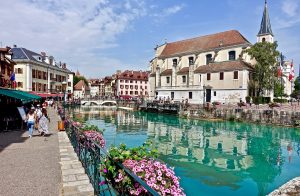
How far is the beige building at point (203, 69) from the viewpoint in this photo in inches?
1778

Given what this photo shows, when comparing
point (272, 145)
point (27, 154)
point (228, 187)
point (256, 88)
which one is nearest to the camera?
point (27, 154)

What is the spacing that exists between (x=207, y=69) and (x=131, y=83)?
52520mm

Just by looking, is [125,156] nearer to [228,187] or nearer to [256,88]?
[228,187]

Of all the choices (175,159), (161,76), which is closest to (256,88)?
(161,76)

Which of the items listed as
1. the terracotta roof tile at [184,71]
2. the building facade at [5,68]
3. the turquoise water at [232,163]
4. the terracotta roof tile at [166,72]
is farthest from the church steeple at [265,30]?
the building facade at [5,68]

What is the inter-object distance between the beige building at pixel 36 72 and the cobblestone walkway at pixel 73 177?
46.7 metres

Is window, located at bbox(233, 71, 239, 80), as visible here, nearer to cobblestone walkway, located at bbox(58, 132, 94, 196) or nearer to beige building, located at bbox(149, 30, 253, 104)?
beige building, located at bbox(149, 30, 253, 104)

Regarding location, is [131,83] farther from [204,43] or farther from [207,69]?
[207,69]

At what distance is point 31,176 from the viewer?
6.55m

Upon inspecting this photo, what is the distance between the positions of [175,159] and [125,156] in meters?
10.6

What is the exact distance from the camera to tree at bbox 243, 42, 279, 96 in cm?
4047

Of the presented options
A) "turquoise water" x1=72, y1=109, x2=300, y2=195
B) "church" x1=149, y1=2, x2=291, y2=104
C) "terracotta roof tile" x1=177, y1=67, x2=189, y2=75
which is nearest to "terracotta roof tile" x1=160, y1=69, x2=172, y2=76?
"church" x1=149, y1=2, x2=291, y2=104

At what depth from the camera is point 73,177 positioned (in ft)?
20.8

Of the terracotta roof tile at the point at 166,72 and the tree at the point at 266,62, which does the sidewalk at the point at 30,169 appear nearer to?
the tree at the point at 266,62
